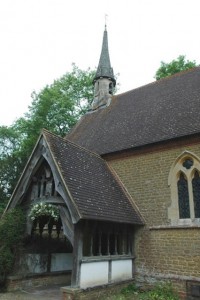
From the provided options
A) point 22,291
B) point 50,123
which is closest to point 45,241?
point 22,291

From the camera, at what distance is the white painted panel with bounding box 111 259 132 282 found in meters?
9.15

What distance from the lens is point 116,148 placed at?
471 inches

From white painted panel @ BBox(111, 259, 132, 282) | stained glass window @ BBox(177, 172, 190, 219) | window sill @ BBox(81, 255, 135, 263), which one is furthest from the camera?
stained glass window @ BBox(177, 172, 190, 219)

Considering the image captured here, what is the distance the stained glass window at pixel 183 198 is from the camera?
9.69 metres

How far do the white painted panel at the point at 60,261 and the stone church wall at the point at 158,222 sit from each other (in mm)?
3752

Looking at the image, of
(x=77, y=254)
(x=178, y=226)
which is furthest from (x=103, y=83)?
(x=77, y=254)

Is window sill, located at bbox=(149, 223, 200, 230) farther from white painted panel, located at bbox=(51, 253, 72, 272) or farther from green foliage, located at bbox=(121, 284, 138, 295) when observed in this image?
white painted panel, located at bbox=(51, 253, 72, 272)

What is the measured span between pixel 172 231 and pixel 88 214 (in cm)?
350

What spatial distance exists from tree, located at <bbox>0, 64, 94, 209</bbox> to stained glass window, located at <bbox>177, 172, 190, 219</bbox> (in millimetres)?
16648

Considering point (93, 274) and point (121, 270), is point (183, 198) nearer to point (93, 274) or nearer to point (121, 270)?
point (121, 270)

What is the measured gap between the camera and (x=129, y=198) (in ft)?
36.1

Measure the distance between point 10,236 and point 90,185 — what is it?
3335 mm

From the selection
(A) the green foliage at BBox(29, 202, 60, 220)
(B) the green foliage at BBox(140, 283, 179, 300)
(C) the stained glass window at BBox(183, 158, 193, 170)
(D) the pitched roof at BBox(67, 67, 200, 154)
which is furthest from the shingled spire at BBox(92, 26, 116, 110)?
(B) the green foliage at BBox(140, 283, 179, 300)

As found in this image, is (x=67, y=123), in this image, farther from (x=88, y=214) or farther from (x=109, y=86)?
(x=88, y=214)
